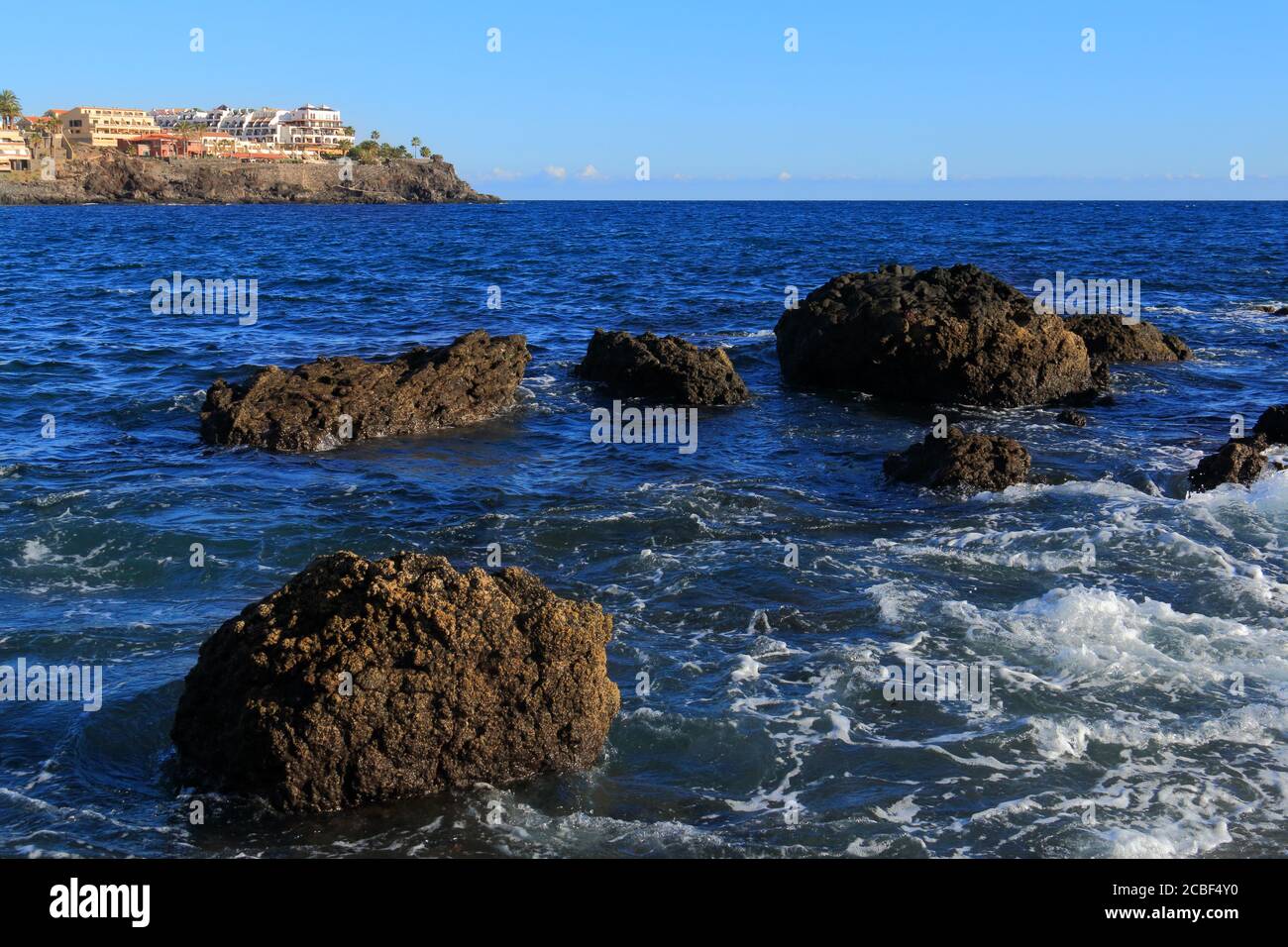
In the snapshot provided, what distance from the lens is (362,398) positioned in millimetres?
18422

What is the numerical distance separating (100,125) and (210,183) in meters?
43.0

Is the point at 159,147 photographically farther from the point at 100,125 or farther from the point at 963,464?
the point at 963,464

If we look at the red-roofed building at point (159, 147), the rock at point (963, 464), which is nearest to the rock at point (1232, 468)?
the rock at point (963, 464)

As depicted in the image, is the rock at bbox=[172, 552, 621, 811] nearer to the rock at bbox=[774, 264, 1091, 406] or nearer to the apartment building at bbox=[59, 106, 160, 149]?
the rock at bbox=[774, 264, 1091, 406]

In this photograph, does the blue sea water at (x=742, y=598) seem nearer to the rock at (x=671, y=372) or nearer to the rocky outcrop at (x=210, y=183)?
the rock at (x=671, y=372)

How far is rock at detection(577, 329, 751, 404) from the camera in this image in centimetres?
2141

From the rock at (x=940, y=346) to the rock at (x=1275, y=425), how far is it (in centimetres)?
411

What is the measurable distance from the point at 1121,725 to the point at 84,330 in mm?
27780

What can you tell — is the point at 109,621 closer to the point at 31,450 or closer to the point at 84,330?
the point at 31,450

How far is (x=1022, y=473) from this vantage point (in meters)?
15.6

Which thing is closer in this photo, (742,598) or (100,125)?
(742,598)

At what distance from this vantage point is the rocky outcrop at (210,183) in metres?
144

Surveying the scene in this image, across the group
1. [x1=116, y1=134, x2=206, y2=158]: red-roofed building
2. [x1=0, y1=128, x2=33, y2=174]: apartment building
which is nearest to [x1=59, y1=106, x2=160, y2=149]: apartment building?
[x1=116, y1=134, x2=206, y2=158]: red-roofed building

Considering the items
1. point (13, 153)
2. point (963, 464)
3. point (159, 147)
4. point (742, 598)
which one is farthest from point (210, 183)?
point (742, 598)
